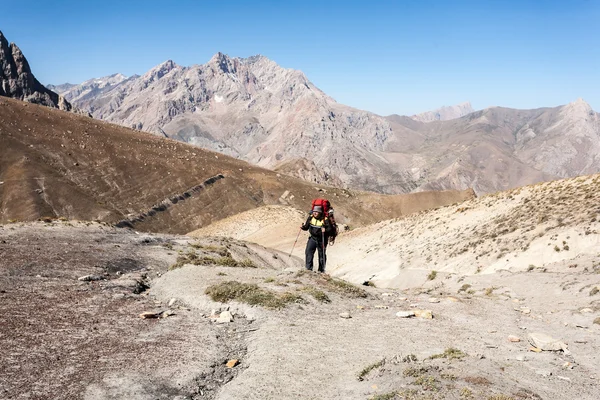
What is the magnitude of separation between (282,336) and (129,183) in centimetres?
8660

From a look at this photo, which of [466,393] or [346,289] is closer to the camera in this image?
[466,393]

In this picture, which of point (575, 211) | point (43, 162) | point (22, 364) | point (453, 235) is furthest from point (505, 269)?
point (43, 162)

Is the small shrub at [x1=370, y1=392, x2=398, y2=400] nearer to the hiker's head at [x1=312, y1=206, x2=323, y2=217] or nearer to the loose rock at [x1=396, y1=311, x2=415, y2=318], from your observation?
the loose rock at [x1=396, y1=311, x2=415, y2=318]

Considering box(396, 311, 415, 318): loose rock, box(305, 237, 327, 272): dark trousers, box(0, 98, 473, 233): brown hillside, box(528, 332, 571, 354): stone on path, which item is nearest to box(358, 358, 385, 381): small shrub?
box(528, 332, 571, 354): stone on path

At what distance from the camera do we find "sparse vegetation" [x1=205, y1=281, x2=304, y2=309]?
13.3 m

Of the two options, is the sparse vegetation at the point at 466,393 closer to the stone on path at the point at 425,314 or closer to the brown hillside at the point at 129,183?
the stone on path at the point at 425,314

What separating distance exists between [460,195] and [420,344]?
109398mm

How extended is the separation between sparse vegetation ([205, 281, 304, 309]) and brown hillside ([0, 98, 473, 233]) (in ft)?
210

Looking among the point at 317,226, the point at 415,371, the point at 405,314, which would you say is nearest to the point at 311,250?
the point at 317,226

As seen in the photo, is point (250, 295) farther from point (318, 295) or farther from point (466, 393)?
point (466, 393)

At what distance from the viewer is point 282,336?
10.6 metres

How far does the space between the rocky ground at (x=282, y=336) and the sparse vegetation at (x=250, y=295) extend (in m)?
0.06

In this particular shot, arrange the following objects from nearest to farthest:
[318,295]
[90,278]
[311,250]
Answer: [318,295] → [90,278] → [311,250]

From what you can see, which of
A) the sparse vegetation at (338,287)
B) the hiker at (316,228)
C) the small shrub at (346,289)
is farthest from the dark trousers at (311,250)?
the small shrub at (346,289)
